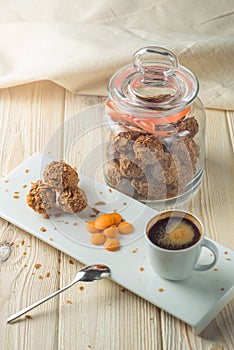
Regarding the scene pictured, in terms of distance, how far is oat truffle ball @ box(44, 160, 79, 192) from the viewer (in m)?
1.37

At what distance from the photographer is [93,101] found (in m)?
1.77

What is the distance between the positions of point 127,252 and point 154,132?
0.29 m

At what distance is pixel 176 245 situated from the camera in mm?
1134

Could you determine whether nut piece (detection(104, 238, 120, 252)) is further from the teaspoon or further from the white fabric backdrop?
the white fabric backdrop

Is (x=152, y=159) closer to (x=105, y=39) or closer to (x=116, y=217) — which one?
(x=116, y=217)

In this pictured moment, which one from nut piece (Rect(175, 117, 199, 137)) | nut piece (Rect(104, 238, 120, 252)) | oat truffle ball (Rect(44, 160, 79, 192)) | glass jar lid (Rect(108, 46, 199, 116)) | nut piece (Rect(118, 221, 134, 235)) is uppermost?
glass jar lid (Rect(108, 46, 199, 116))

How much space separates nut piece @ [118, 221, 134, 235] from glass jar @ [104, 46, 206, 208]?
0.39 ft

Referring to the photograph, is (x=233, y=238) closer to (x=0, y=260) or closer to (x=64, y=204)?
(x=64, y=204)

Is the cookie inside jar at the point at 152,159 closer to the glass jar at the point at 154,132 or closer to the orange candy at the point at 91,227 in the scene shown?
the glass jar at the point at 154,132

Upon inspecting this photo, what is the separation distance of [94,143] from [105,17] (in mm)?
530

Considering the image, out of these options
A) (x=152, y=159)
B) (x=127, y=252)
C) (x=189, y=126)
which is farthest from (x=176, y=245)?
(x=189, y=126)

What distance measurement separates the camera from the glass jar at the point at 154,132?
1354 millimetres

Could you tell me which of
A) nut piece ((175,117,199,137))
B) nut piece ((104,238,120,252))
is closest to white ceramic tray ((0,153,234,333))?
nut piece ((104,238,120,252))

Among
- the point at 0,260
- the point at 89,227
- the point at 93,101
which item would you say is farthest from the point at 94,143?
the point at 0,260
